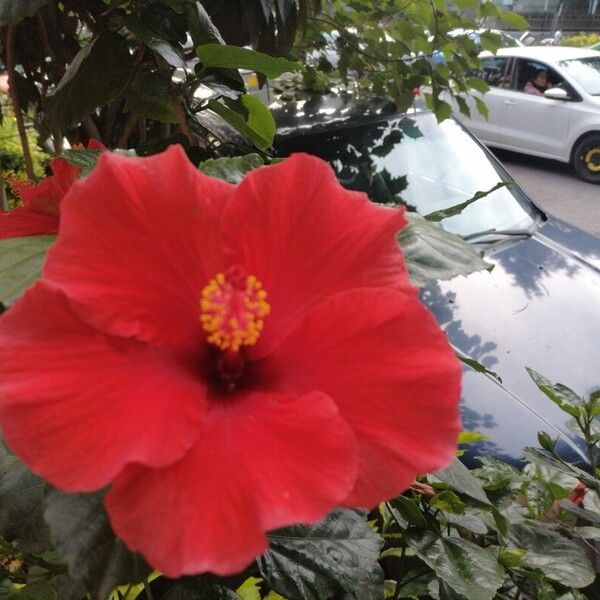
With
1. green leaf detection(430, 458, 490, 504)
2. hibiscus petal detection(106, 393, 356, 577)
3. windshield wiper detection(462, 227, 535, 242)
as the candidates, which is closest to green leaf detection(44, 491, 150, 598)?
hibiscus petal detection(106, 393, 356, 577)

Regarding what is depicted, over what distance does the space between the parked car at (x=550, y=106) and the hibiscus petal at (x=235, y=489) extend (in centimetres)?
698

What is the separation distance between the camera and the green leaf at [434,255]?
0.65 metres

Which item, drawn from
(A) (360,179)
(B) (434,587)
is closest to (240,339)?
(B) (434,587)

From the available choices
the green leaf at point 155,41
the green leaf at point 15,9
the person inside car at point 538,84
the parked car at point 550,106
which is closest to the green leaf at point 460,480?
the green leaf at point 155,41

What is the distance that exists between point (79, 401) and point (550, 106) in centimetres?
762

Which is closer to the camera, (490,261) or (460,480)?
(460,480)

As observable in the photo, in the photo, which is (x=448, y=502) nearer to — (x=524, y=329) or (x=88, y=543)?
(x=88, y=543)

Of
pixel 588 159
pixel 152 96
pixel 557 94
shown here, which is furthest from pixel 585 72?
pixel 152 96

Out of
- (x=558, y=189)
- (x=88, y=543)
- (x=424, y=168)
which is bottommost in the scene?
(x=558, y=189)

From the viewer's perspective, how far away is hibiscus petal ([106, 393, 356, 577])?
39 cm

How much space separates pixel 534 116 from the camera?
23.8 ft

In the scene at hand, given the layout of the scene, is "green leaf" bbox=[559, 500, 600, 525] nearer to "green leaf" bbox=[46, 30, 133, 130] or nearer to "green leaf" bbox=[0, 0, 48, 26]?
"green leaf" bbox=[46, 30, 133, 130]

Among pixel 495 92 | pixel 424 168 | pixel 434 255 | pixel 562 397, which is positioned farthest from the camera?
pixel 495 92

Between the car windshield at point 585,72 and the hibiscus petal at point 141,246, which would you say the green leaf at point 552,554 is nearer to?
the hibiscus petal at point 141,246
